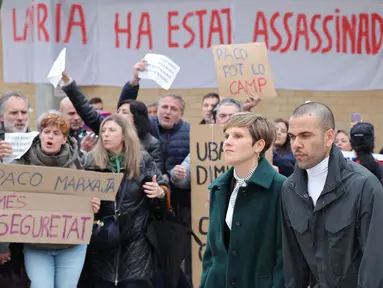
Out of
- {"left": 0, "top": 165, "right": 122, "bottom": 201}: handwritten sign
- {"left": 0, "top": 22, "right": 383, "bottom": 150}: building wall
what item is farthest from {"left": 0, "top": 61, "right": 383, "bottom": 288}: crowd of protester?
{"left": 0, "top": 22, "right": 383, "bottom": 150}: building wall

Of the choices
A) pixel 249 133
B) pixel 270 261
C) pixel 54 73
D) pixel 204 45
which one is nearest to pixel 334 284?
pixel 270 261

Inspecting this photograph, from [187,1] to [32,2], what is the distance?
160 cm

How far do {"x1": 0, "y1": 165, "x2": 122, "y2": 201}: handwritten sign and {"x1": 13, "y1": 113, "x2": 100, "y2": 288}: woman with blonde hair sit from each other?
101mm

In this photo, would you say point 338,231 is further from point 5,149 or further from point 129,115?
point 129,115

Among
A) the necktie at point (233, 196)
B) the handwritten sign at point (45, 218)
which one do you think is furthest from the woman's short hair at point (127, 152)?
the necktie at point (233, 196)

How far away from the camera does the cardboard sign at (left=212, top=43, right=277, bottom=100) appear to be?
24.3 feet

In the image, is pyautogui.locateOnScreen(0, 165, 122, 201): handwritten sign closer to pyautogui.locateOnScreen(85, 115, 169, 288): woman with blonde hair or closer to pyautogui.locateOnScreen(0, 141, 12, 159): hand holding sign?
pyautogui.locateOnScreen(0, 141, 12, 159): hand holding sign

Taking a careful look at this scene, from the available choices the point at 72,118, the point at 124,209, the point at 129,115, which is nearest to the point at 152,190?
the point at 124,209

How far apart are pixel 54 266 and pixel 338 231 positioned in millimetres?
2503

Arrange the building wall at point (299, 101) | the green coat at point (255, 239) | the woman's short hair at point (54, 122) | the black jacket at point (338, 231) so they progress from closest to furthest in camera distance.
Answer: the black jacket at point (338, 231)
the green coat at point (255, 239)
the woman's short hair at point (54, 122)
the building wall at point (299, 101)

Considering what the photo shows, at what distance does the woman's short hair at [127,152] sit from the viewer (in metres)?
6.28

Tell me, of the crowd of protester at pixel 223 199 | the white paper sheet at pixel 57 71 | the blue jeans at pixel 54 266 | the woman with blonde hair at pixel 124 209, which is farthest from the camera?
the white paper sheet at pixel 57 71

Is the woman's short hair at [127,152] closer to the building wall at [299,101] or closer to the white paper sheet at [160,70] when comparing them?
the white paper sheet at [160,70]

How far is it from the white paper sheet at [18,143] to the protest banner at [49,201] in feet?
0.73
